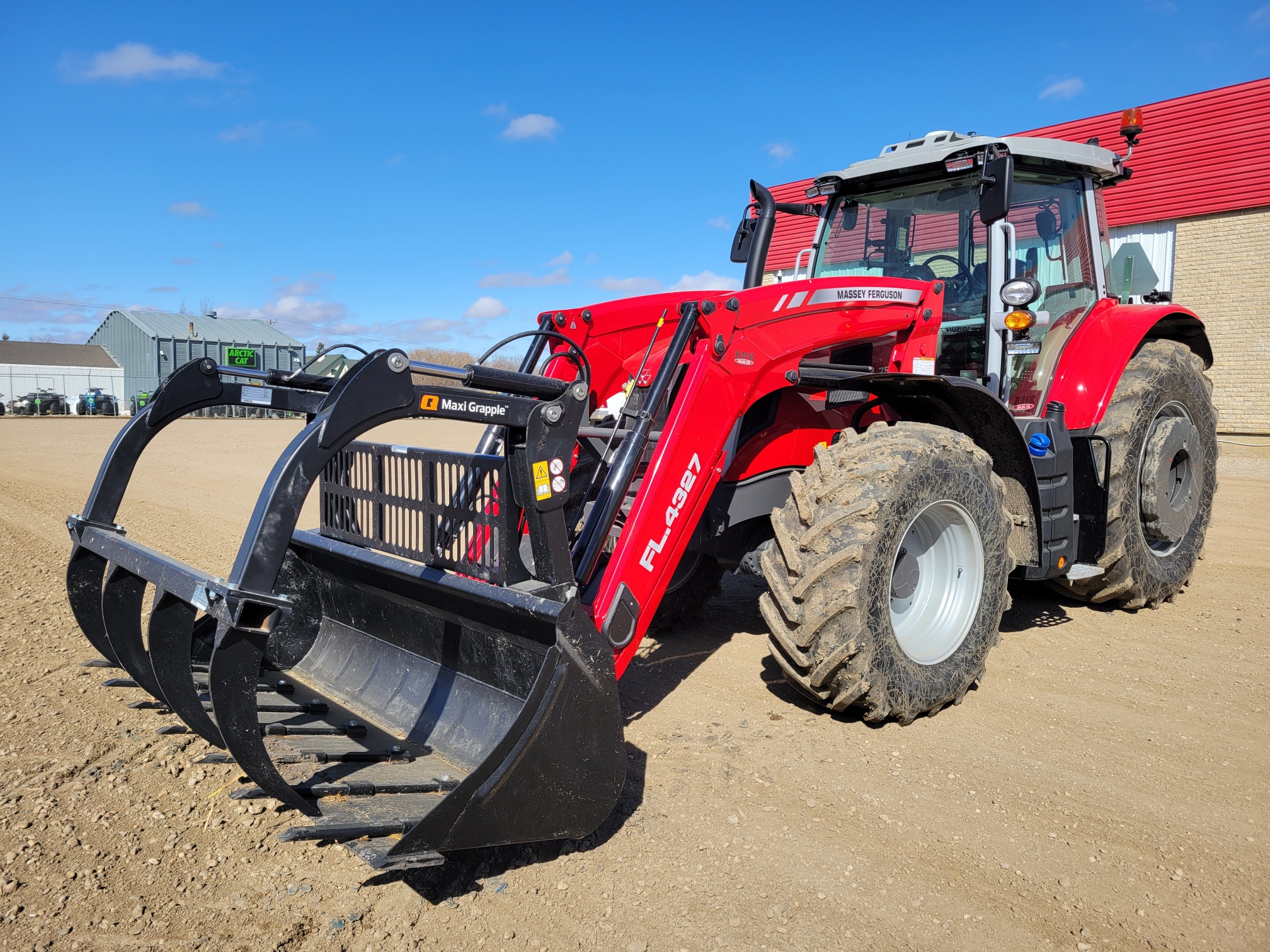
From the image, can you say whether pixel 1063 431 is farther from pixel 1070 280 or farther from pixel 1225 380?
pixel 1225 380

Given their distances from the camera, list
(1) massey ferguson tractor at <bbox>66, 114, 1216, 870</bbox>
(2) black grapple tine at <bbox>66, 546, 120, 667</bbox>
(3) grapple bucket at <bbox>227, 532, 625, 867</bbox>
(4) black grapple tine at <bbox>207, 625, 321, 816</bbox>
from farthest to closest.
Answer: (2) black grapple tine at <bbox>66, 546, 120, 667</bbox> < (1) massey ferguson tractor at <bbox>66, 114, 1216, 870</bbox> < (3) grapple bucket at <bbox>227, 532, 625, 867</bbox> < (4) black grapple tine at <bbox>207, 625, 321, 816</bbox>

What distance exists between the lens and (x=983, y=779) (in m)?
3.30

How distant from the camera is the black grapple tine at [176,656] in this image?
2.64m

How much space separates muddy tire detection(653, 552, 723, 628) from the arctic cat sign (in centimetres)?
3624

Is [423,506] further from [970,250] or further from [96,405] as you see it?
[96,405]

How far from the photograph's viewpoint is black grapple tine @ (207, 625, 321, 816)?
2238 mm

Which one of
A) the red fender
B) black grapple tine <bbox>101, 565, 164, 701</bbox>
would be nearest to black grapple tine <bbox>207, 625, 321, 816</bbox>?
black grapple tine <bbox>101, 565, 164, 701</bbox>

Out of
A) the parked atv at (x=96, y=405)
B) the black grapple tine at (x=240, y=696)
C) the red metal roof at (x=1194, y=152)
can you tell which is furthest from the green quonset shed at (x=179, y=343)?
the black grapple tine at (x=240, y=696)

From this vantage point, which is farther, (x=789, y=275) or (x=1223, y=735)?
(x=789, y=275)

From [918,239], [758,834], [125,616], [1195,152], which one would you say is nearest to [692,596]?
[758,834]

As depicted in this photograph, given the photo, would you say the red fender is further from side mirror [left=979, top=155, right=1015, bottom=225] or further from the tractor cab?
side mirror [left=979, top=155, right=1015, bottom=225]

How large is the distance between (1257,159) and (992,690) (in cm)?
1500

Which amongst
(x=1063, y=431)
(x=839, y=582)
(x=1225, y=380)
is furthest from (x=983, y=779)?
(x=1225, y=380)

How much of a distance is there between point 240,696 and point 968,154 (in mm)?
4263
